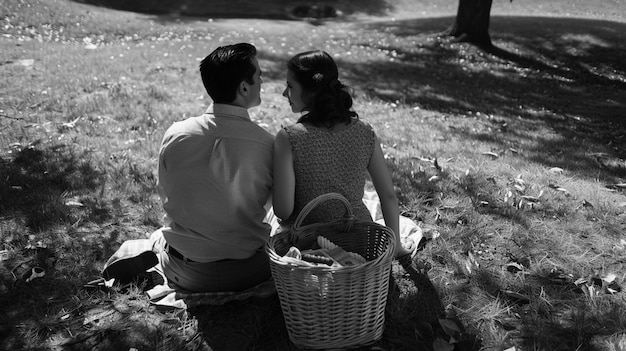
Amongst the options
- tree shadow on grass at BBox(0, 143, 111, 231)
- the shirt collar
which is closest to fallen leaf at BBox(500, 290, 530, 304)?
the shirt collar

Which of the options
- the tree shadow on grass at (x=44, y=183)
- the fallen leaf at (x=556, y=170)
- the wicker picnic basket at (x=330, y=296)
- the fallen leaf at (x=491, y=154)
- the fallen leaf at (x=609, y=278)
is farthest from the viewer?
the fallen leaf at (x=491, y=154)

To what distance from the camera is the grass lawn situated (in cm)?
287

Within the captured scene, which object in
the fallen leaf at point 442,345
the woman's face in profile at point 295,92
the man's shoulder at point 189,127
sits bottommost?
the fallen leaf at point 442,345

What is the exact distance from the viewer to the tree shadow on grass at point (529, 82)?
20.4 ft

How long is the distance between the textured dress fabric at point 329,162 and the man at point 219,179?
18 cm

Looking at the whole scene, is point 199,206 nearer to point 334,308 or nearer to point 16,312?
point 334,308

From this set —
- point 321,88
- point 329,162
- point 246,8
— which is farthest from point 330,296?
point 246,8

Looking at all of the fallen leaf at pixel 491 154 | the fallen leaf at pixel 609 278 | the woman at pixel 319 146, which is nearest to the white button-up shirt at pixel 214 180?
the woman at pixel 319 146

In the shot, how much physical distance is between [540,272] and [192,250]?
6.89 feet

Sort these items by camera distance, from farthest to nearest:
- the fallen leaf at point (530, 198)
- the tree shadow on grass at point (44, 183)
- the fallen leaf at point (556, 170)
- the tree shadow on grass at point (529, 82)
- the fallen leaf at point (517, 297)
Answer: the tree shadow on grass at point (529, 82) → the fallen leaf at point (556, 170) → the fallen leaf at point (530, 198) → the tree shadow on grass at point (44, 183) → the fallen leaf at point (517, 297)

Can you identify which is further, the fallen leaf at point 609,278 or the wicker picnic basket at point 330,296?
the fallen leaf at point 609,278

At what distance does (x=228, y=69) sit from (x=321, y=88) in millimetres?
491

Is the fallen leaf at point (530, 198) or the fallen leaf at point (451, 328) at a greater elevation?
the fallen leaf at point (530, 198)

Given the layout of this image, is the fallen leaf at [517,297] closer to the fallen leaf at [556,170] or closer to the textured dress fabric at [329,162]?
the textured dress fabric at [329,162]
